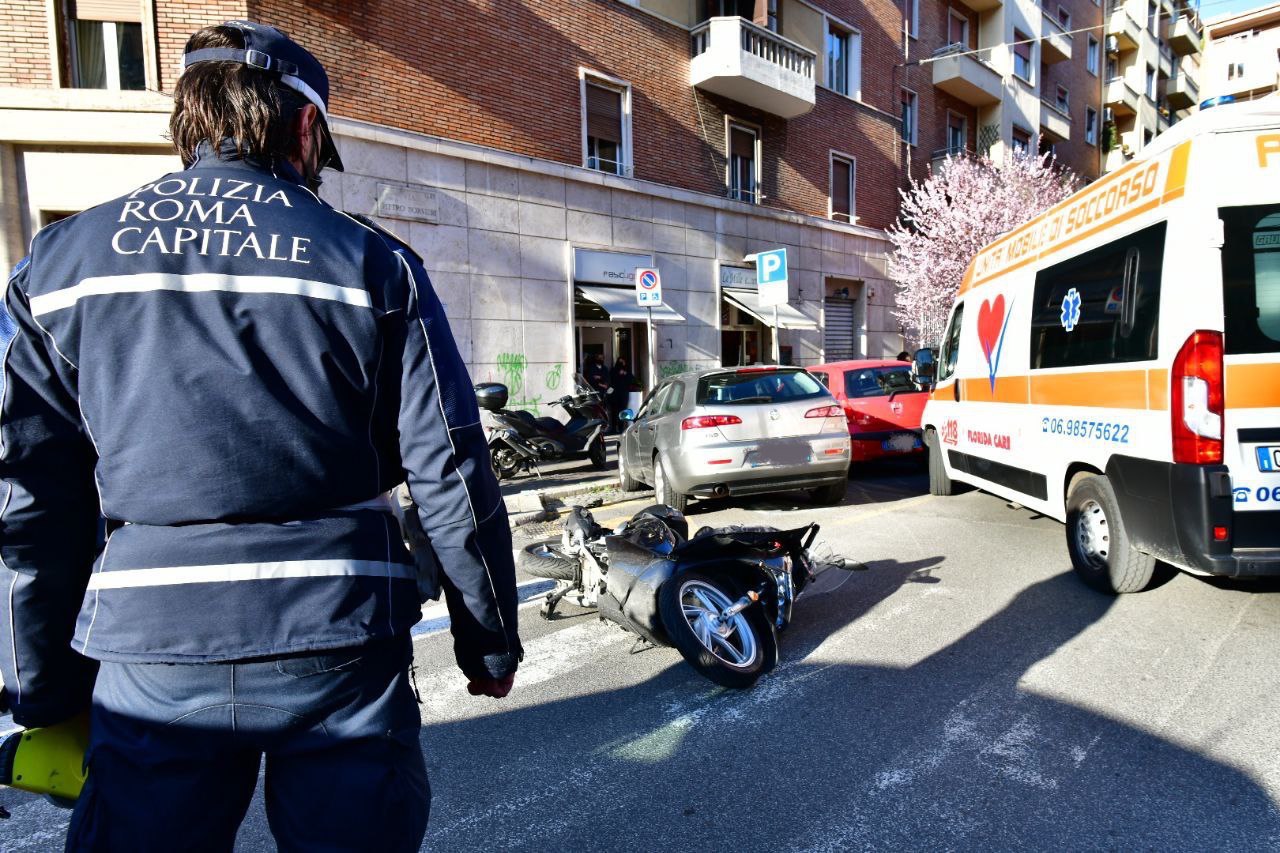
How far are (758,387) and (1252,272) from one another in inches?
171

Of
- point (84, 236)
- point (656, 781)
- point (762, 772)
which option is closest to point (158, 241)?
point (84, 236)

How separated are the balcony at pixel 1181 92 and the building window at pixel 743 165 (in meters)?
36.0

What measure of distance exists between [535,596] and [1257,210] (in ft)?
15.0

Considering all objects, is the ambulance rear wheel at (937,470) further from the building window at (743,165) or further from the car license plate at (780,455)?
the building window at (743,165)

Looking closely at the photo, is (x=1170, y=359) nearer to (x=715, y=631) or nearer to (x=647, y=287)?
(x=715, y=631)

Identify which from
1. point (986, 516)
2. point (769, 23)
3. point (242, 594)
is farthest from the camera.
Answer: point (769, 23)

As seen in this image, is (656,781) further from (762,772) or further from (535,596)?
(535,596)

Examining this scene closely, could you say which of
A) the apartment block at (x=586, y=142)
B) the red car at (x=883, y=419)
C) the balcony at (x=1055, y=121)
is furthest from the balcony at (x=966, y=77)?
the red car at (x=883, y=419)

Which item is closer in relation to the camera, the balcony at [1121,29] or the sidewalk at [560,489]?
the sidewalk at [560,489]

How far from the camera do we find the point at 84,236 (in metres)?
1.32

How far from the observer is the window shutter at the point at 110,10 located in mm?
10727

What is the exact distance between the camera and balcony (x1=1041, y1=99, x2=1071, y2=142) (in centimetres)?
2814

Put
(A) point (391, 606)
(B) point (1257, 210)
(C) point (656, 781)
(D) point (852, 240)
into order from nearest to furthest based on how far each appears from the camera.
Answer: (A) point (391, 606)
(C) point (656, 781)
(B) point (1257, 210)
(D) point (852, 240)

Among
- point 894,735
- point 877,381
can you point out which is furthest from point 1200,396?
point 877,381
